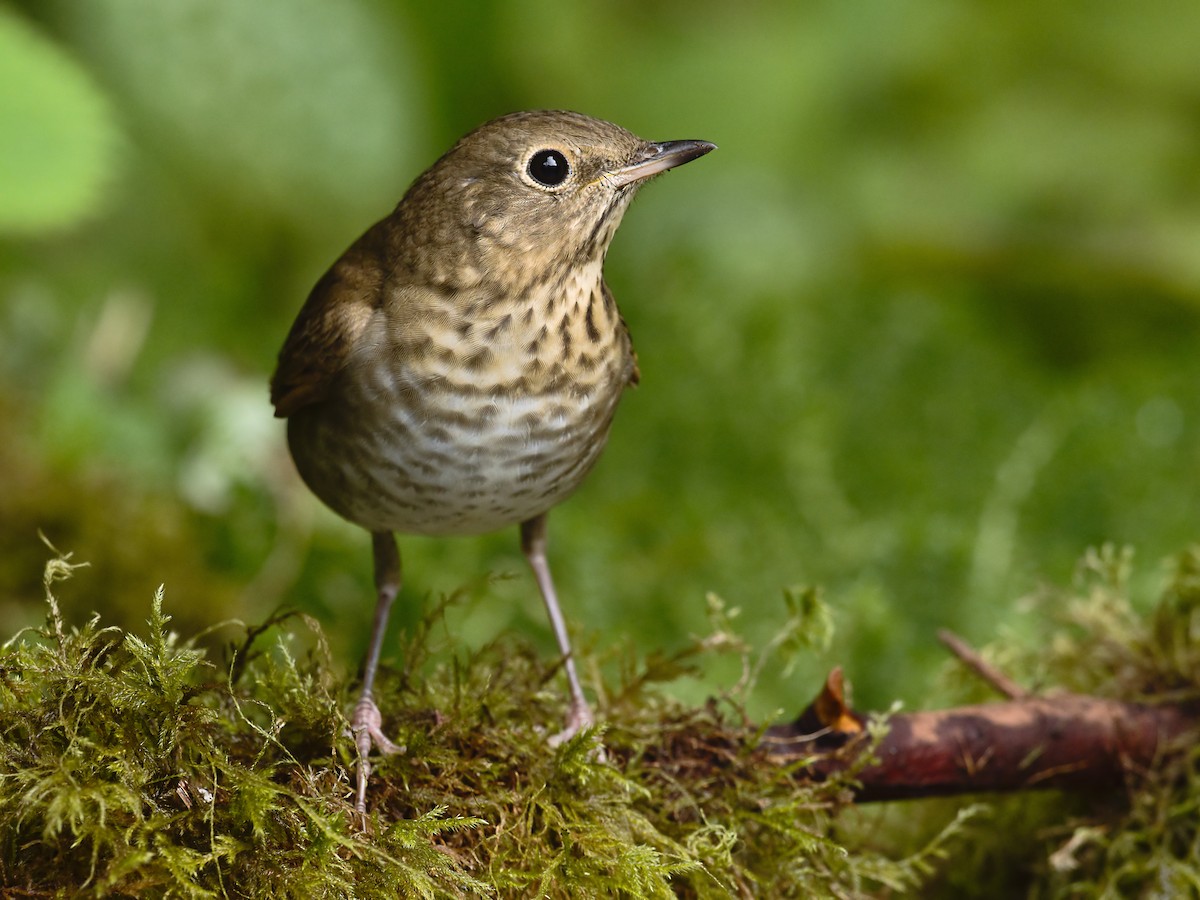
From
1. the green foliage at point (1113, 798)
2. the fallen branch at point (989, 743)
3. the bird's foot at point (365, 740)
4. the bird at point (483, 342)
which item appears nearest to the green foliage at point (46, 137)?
the bird at point (483, 342)

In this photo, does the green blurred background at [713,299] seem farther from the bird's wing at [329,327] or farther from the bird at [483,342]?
the bird at [483,342]

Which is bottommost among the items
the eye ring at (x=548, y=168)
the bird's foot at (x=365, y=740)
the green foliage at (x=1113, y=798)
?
the green foliage at (x=1113, y=798)

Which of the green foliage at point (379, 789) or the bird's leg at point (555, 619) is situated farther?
the bird's leg at point (555, 619)

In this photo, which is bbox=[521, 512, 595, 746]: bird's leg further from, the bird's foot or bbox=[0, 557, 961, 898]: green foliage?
the bird's foot

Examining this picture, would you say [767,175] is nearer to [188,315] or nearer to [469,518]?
[188,315]

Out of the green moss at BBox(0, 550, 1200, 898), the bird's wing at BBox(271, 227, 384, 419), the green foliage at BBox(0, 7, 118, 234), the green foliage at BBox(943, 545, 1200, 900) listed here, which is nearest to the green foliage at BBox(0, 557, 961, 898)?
the green moss at BBox(0, 550, 1200, 898)

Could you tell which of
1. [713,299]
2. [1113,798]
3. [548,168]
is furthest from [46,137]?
[1113,798]

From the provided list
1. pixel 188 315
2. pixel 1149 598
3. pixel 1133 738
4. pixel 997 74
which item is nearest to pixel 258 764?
pixel 1133 738
